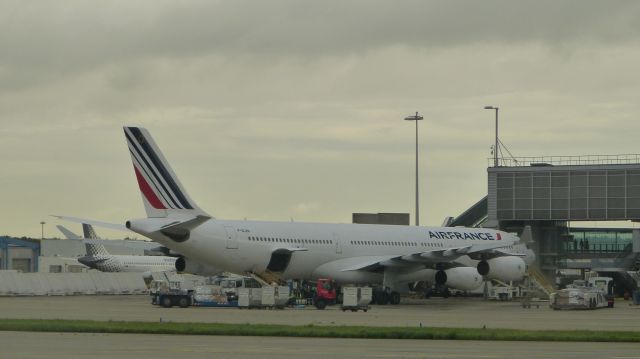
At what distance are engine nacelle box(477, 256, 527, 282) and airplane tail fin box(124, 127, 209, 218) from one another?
20721 millimetres

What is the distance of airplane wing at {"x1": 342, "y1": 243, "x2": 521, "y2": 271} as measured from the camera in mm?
68625

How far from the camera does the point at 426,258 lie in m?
69.2

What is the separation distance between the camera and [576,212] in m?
87.8

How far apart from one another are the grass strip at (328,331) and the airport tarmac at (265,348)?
148 centimetres

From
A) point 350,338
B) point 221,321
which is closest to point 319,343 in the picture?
point 350,338

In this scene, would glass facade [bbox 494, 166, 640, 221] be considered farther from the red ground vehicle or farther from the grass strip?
the grass strip

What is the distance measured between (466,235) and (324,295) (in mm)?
22109

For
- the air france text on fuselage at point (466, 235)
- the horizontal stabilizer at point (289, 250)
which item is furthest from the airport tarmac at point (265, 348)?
the air france text on fuselage at point (466, 235)

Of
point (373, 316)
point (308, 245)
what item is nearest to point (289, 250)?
point (308, 245)

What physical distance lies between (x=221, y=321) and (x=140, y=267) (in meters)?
74.1

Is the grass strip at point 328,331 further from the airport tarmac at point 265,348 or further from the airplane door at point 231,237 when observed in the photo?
the airplane door at point 231,237

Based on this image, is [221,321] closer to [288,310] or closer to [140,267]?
[288,310]

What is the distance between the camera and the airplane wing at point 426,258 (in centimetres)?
6862

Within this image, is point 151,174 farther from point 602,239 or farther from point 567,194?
point 602,239
